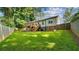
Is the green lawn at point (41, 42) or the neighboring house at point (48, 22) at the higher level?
the neighboring house at point (48, 22)

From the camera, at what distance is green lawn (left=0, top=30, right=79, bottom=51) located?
203 cm

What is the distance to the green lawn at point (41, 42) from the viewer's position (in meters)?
2.03

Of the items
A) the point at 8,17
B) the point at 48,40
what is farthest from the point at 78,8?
the point at 8,17

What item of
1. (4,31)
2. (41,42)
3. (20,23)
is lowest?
(41,42)

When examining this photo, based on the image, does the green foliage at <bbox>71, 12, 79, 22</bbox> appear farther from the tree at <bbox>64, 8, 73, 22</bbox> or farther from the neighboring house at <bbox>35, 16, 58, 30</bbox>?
the neighboring house at <bbox>35, 16, 58, 30</bbox>

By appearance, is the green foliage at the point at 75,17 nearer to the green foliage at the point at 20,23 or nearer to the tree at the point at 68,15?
the tree at the point at 68,15

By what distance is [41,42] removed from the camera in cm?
204

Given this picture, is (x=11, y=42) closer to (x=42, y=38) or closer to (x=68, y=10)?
(x=42, y=38)

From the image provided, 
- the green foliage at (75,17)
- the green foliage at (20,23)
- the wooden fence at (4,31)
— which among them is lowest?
the wooden fence at (4,31)

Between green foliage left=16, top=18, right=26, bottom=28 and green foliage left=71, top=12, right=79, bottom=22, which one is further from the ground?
green foliage left=71, top=12, right=79, bottom=22

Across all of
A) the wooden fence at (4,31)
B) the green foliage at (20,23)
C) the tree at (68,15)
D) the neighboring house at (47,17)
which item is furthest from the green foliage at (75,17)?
the wooden fence at (4,31)

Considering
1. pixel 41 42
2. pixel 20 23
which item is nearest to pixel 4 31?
pixel 20 23

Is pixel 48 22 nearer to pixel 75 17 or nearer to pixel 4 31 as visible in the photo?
pixel 75 17

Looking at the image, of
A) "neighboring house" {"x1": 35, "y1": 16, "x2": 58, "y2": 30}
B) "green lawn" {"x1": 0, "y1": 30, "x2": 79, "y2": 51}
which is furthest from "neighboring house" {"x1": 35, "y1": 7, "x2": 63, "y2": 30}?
"green lawn" {"x1": 0, "y1": 30, "x2": 79, "y2": 51}
